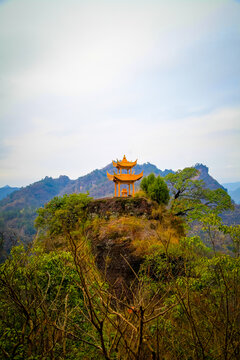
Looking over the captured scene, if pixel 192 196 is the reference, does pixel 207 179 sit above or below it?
above

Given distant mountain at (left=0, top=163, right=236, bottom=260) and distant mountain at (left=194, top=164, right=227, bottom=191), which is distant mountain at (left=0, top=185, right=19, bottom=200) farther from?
distant mountain at (left=194, top=164, right=227, bottom=191)

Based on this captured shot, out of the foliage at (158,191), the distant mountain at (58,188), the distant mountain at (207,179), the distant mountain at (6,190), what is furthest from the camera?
the distant mountain at (6,190)

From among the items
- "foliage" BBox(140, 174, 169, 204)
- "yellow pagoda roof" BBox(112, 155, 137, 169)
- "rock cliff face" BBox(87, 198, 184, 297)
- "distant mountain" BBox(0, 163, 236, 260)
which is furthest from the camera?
"distant mountain" BBox(0, 163, 236, 260)

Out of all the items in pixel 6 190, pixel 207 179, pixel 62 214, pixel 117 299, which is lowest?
pixel 62 214

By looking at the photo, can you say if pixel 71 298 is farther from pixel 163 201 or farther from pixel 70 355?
pixel 163 201

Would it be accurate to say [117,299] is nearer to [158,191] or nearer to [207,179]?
[158,191]

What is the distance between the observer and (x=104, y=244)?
35.9ft

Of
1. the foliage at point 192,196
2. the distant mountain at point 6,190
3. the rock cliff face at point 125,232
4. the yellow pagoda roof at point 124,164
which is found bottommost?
the rock cliff face at point 125,232

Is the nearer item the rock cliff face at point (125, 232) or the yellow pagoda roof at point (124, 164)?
the rock cliff face at point (125, 232)

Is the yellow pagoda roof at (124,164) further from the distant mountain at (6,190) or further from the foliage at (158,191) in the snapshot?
the distant mountain at (6,190)

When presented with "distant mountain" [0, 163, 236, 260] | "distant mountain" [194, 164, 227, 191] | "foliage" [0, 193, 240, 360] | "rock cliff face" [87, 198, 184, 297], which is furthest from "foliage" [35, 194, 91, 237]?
"distant mountain" [194, 164, 227, 191]

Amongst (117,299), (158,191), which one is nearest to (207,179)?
(158,191)

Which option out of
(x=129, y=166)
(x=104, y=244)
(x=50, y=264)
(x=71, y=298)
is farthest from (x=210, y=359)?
(x=129, y=166)

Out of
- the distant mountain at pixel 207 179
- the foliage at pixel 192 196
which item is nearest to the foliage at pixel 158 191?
the foliage at pixel 192 196
